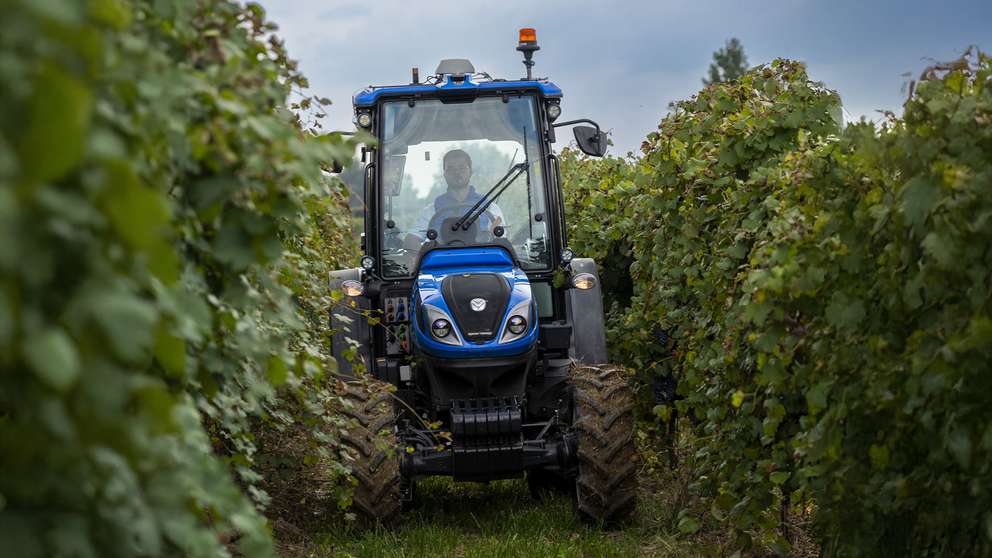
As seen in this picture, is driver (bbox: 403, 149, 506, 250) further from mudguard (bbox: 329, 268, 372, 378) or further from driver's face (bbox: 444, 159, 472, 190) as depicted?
mudguard (bbox: 329, 268, 372, 378)

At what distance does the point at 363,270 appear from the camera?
6.84 m

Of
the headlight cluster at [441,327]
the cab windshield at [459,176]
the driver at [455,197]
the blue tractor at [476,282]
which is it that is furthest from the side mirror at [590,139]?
the headlight cluster at [441,327]

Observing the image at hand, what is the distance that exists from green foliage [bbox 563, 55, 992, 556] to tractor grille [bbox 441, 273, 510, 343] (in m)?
1.06

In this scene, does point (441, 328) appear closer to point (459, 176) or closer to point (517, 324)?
point (517, 324)

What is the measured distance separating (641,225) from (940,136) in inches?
174

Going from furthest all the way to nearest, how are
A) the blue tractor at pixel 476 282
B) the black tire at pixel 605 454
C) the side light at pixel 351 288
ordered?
the side light at pixel 351 288 < the blue tractor at pixel 476 282 < the black tire at pixel 605 454

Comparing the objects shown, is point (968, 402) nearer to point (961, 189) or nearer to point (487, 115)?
point (961, 189)

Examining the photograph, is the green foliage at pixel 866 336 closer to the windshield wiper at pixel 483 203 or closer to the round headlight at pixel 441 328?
the round headlight at pixel 441 328

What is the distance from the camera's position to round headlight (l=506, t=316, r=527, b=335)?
6.31 m

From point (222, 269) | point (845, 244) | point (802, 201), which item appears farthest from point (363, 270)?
point (222, 269)

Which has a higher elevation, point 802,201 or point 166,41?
point 166,41

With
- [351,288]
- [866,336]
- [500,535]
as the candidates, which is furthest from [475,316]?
[866,336]

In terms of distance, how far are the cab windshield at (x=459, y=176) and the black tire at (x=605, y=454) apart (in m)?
1.04

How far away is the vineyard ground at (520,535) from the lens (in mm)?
5711
